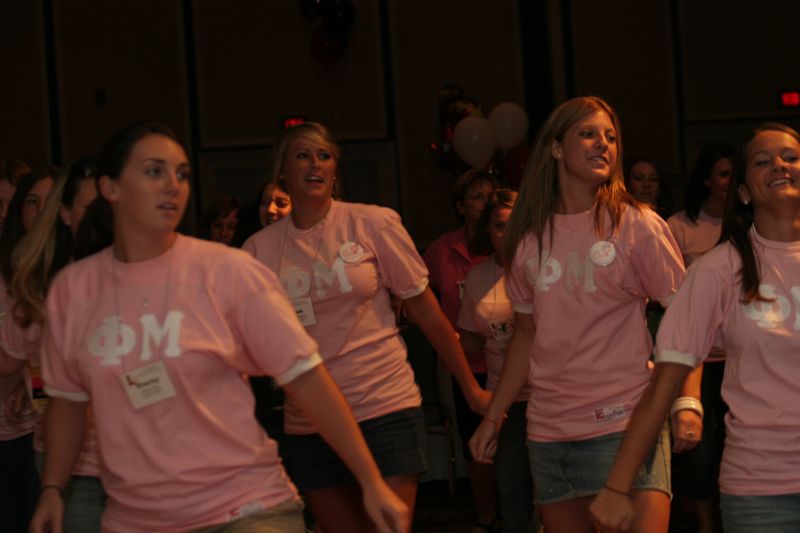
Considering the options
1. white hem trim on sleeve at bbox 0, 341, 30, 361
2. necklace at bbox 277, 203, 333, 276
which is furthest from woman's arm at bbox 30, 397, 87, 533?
necklace at bbox 277, 203, 333, 276

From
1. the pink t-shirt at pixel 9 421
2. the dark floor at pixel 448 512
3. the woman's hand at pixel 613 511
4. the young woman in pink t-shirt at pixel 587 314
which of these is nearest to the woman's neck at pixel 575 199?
the young woman in pink t-shirt at pixel 587 314

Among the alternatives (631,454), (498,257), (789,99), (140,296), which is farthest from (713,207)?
(789,99)

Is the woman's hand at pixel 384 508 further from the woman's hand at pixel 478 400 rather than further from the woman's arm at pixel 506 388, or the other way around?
the woman's hand at pixel 478 400

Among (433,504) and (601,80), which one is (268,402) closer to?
(433,504)

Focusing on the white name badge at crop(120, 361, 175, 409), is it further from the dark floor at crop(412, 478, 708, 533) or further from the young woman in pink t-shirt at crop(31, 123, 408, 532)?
the dark floor at crop(412, 478, 708, 533)

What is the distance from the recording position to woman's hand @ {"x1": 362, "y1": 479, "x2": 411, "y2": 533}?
266cm

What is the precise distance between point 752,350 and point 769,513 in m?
0.40

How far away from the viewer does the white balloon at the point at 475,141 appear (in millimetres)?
8141

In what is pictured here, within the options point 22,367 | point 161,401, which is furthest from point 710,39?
point 161,401

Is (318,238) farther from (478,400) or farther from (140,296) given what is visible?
(140,296)

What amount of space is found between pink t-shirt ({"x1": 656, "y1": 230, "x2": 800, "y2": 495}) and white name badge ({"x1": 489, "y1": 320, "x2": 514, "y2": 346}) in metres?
1.93

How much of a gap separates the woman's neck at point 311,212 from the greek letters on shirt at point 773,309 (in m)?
1.60

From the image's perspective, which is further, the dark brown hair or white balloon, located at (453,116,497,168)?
white balloon, located at (453,116,497,168)

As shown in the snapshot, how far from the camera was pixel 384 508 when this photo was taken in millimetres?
2662
